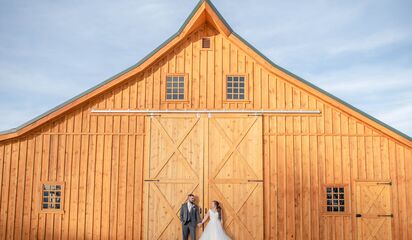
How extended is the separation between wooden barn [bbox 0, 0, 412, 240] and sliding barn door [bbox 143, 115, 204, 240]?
31 mm

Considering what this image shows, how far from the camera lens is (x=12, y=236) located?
14852 mm

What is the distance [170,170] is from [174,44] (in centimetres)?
388

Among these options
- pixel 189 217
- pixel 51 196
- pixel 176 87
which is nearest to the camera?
pixel 189 217

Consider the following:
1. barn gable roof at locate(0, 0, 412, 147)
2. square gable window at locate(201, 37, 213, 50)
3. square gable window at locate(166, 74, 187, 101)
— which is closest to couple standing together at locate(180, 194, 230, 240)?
square gable window at locate(166, 74, 187, 101)

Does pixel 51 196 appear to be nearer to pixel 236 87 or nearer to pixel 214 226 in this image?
pixel 214 226

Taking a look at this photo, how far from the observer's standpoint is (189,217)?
1472cm

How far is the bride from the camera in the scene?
1458cm

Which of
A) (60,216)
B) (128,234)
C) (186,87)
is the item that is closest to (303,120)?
(186,87)

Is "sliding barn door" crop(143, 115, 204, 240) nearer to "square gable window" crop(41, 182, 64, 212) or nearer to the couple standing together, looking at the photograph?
the couple standing together

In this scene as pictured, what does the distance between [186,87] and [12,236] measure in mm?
6856

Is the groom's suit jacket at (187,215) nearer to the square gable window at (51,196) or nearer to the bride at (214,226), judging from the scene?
the bride at (214,226)

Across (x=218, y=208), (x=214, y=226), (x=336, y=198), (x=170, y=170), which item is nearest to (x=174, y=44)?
(x=170, y=170)

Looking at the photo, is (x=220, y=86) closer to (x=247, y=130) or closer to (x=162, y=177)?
(x=247, y=130)

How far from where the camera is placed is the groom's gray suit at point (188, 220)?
14.7 metres
